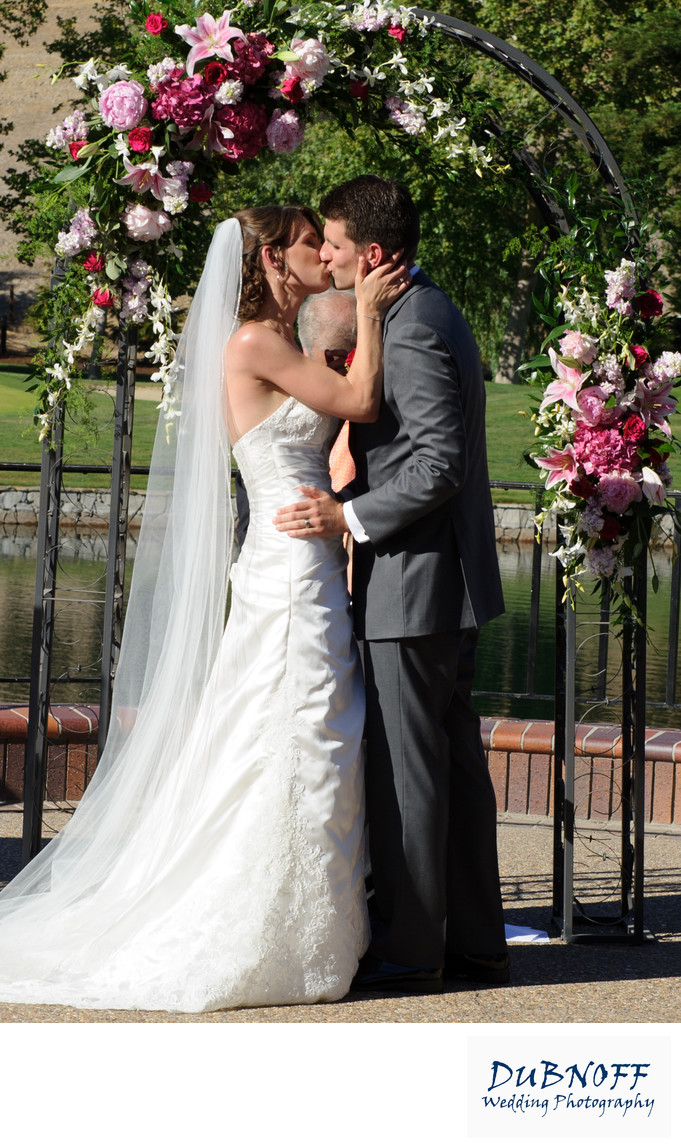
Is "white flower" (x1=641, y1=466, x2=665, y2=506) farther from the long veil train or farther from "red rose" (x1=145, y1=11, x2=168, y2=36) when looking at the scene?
"red rose" (x1=145, y1=11, x2=168, y2=36)

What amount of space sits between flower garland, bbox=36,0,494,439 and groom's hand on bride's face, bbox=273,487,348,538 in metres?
0.56

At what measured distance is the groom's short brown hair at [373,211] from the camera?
3.50 meters

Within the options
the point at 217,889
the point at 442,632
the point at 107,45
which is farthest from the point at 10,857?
the point at 107,45

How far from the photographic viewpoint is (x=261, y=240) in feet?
12.0

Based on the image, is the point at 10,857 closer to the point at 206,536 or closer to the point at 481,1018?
the point at 206,536

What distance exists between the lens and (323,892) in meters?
3.46

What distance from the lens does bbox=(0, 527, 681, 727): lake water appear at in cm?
870

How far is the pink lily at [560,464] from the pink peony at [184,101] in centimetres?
156

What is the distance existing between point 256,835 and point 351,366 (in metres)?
1.38

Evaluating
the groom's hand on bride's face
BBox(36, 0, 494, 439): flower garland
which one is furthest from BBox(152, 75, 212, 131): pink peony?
the groom's hand on bride's face

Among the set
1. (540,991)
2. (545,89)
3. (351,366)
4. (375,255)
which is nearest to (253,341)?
(351,366)

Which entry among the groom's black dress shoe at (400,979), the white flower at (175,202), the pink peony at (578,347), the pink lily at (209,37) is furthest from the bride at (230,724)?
the pink peony at (578,347)

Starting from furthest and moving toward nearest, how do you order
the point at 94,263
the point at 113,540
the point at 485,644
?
the point at 485,644 → the point at 113,540 → the point at 94,263

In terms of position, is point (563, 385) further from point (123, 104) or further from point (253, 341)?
Result: point (123, 104)
